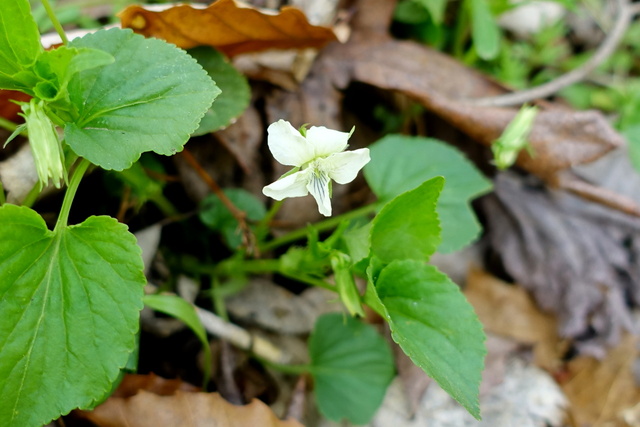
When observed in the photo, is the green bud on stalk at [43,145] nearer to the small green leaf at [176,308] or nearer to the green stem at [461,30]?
the small green leaf at [176,308]

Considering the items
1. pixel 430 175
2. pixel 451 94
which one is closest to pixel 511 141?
pixel 430 175

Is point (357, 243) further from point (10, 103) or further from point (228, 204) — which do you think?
point (10, 103)

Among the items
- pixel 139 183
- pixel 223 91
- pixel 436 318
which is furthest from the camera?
pixel 223 91

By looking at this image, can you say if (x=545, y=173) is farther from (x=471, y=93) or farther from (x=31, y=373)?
(x=31, y=373)

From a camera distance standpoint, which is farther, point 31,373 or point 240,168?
point 240,168

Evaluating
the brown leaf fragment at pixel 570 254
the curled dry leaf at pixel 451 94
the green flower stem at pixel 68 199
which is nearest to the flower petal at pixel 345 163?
the green flower stem at pixel 68 199

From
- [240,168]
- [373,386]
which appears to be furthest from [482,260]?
[240,168]

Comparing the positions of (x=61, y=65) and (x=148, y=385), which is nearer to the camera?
(x=61, y=65)
